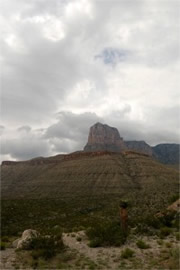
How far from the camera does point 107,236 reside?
59.5 ft

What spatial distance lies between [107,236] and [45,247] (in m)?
3.64

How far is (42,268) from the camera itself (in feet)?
48.5

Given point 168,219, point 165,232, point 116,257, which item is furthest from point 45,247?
point 168,219

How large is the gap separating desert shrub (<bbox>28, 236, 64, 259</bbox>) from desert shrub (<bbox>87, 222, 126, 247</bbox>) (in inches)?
76.0

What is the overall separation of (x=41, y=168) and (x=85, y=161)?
3107 centimetres

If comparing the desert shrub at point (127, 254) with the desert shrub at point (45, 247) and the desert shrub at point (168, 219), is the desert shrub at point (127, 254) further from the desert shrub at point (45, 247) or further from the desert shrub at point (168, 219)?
the desert shrub at point (168, 219)

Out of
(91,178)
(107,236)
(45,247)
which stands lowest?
(45,247)

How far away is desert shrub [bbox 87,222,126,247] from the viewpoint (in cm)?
1775

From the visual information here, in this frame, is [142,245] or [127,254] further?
[142,245]

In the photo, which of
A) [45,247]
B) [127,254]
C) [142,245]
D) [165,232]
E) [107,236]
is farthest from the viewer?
[165,232]

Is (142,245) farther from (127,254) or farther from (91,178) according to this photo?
(91,178)

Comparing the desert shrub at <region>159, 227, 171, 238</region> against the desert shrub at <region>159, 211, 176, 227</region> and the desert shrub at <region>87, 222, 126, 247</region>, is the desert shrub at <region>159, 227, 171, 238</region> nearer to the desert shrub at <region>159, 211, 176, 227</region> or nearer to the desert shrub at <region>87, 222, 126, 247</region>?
the desert shrub at <region>159, 211, 176, 227</region>

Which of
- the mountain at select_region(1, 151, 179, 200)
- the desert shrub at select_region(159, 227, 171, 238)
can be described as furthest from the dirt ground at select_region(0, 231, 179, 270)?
the mountain at select_region(1, 151, 179, 200)

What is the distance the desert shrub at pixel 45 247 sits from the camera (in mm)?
16297
